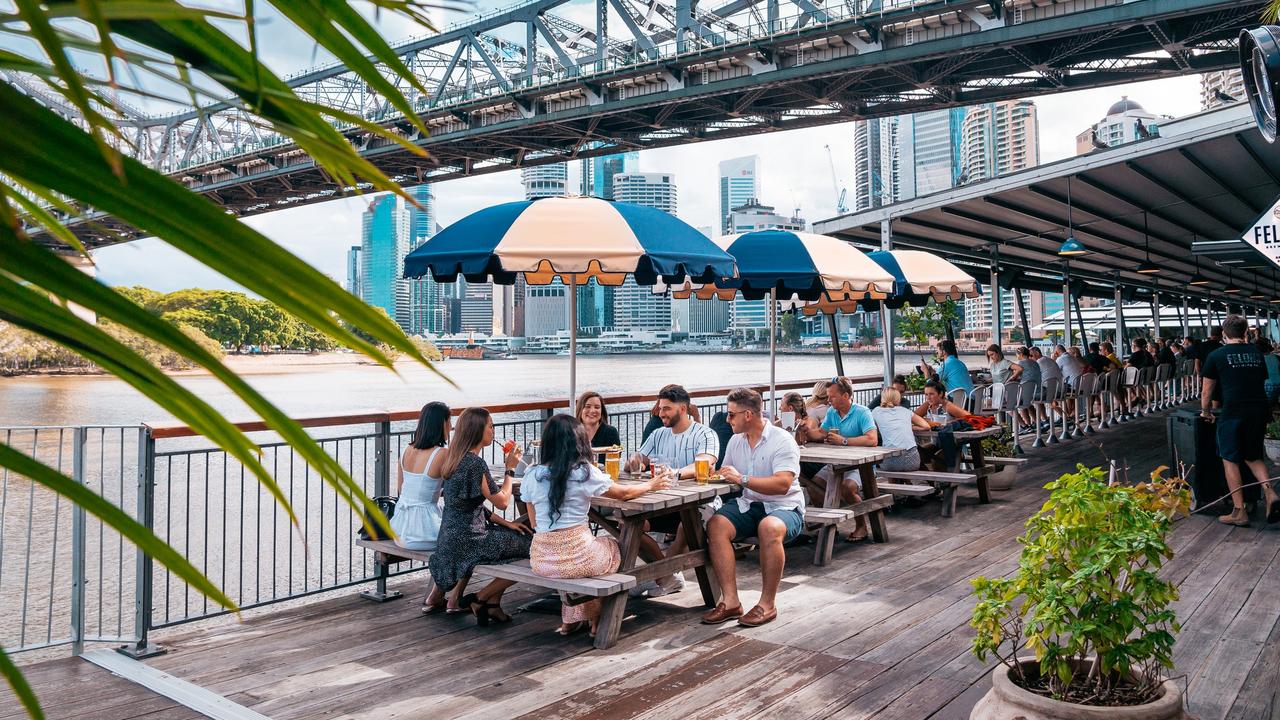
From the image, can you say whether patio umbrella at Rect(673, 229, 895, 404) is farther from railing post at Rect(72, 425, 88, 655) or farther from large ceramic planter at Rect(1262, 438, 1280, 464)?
railing post at Rect(72, 425, 88, 655)

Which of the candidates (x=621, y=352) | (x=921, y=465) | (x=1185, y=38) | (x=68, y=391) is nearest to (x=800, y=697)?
(x=921, y=465)

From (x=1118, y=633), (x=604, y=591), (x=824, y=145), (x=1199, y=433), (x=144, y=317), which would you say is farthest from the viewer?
(x=824, y=145)

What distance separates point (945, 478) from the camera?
7.52 metres

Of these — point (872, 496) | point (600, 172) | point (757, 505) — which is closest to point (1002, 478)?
point (872, 496)

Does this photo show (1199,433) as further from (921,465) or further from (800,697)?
(800,697)

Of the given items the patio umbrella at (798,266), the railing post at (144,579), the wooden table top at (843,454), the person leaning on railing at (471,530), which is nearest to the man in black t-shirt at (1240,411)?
the wooden table top at (843,454)

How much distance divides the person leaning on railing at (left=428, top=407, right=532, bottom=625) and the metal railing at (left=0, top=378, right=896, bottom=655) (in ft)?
1.46

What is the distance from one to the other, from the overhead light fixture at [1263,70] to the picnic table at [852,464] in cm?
314

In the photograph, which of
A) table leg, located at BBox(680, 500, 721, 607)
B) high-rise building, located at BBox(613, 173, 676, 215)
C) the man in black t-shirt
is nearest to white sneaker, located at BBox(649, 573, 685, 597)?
table leg, located at BBox(680, 500, 721, 607)

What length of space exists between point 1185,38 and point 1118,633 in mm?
25728

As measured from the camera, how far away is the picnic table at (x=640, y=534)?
4559 mm

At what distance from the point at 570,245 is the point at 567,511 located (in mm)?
1843

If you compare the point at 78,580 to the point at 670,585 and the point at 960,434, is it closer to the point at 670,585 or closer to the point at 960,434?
the point at 670,585

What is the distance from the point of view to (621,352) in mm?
64000
